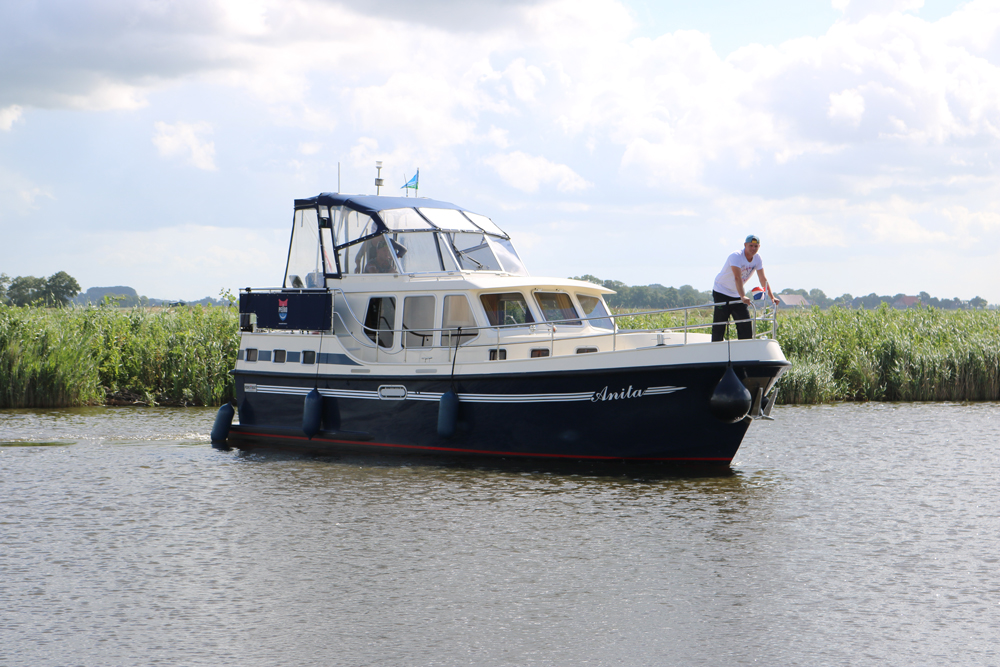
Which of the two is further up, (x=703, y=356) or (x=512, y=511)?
(x=703, y=356)

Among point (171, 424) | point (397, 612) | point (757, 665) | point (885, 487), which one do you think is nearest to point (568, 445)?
point (885, 487)

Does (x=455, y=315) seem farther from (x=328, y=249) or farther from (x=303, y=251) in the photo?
(x=303, y=251)

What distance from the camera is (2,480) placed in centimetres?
1255

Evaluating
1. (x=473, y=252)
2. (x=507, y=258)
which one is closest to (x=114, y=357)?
(x=473, y=252)

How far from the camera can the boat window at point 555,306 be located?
1471cm

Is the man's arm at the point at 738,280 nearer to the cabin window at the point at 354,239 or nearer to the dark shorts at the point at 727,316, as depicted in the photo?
the dark shorts at the point at 727,316

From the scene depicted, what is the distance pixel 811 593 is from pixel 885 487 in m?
5.04

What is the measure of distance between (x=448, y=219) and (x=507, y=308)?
2.17 meters

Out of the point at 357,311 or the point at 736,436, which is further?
the point at 357,311

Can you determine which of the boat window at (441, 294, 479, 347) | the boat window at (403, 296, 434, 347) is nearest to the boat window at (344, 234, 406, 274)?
the boat window at (403, 296, 434, 347)

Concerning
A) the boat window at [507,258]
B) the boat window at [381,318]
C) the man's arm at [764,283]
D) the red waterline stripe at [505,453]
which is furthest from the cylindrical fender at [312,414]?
the man's arm at [764,283]

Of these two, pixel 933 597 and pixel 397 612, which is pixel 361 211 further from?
pixel 933 597

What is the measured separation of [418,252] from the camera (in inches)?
592

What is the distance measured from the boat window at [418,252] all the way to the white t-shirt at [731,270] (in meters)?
4.48
